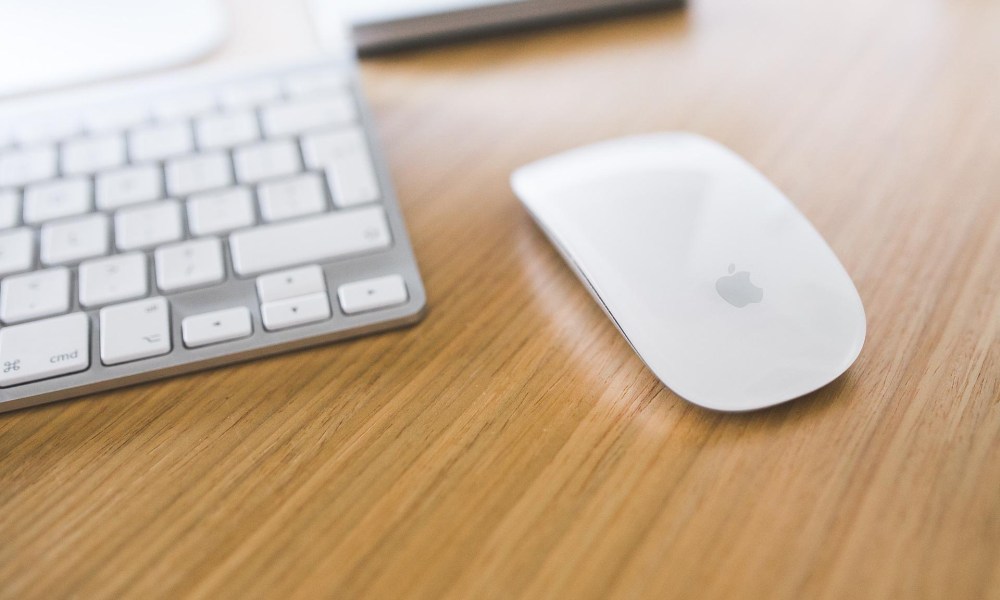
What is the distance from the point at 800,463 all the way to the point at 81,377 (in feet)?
1.06

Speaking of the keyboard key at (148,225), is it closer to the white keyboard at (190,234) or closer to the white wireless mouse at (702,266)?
the white keyboard at (190,234)

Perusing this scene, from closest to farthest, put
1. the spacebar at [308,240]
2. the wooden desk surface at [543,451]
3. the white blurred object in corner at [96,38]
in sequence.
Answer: the wooden desk surface at [543,451], the spacebar at [308,240], the white blurred object in corner at [96,38]

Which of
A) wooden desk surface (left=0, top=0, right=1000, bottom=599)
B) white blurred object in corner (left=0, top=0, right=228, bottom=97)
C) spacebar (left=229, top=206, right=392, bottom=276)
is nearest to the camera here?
wooden desk surface (left=0, top=0, right=1000, bottom=599)

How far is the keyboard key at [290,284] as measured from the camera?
0.39m

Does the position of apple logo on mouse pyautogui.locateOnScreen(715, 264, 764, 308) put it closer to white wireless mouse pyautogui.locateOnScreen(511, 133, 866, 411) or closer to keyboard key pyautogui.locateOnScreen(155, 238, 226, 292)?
white wireless mouse pyautogui.locateOnScreen(511, 133, 866, 411)

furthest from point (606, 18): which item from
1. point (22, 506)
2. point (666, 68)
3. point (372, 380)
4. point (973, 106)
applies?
point (22, 506)

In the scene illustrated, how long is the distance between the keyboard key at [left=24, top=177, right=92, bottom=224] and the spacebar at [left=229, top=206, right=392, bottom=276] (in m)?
0.09

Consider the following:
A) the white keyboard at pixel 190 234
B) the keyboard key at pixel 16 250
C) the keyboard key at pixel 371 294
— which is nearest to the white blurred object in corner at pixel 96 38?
the white keyboard at pixel 190 234

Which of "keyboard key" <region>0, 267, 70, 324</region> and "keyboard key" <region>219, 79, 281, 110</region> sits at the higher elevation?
"keyboard key" <region>219, 79, 281, 110</region>

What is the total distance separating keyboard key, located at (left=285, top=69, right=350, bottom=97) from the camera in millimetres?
494

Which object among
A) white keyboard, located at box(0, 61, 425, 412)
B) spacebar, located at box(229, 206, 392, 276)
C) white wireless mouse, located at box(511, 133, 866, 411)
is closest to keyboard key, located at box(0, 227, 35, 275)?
white keyboard, located at box(0, 61, 425, 412)

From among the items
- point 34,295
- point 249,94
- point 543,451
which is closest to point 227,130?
point 249,94

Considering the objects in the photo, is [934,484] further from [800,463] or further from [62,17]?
[62,17]

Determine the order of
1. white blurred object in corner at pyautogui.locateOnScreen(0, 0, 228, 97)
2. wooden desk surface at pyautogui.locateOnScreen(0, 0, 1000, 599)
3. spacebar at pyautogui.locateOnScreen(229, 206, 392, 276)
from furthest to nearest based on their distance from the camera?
white blurred object in corner at pyautogui.locateOnScreen(0, 0, 228, 97) → spacebar at pyautogui.locateOnScreen(229, 206, 392, 276) → wooden desk surface at pyautogui.locateOnScreen(0, 0, 1000, 599)
